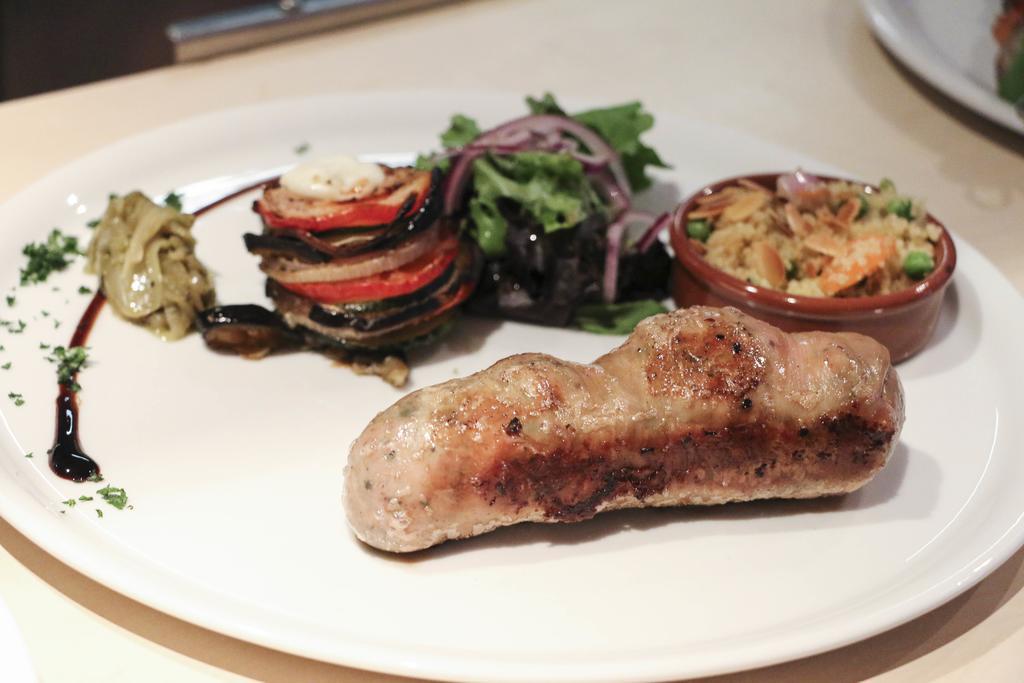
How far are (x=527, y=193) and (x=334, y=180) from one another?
0.72 m

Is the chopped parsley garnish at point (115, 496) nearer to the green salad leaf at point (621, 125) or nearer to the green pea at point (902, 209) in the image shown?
the green salad leaf at point (621, 125)

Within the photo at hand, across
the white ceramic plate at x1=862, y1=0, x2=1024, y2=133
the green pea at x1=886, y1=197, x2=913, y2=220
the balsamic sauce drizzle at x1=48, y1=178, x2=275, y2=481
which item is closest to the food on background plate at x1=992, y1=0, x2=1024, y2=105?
the white ceramic plate at x1=862, y1=0, x2=1024, y2=133

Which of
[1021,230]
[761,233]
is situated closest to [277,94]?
[761,233]

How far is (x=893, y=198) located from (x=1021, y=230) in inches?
41.2

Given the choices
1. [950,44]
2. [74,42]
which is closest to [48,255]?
[950,44]

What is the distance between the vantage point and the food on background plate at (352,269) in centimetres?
324

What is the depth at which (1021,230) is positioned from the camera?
14.1 feet

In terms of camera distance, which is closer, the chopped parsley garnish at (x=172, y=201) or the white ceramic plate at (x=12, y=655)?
the white ceramic plate at (x=12, y=655)

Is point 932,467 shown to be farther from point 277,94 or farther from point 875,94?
point 277,94

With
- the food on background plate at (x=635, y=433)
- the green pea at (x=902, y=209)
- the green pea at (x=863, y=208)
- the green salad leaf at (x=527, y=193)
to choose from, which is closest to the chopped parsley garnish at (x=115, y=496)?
the food on background plate at (x=635, y=433)

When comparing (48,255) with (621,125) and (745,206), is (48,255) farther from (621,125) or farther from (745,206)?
(745,206)

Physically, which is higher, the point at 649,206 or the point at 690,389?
the point at 690,389

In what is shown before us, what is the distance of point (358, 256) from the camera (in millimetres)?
3229

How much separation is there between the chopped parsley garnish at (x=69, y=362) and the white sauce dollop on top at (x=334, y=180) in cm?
88
